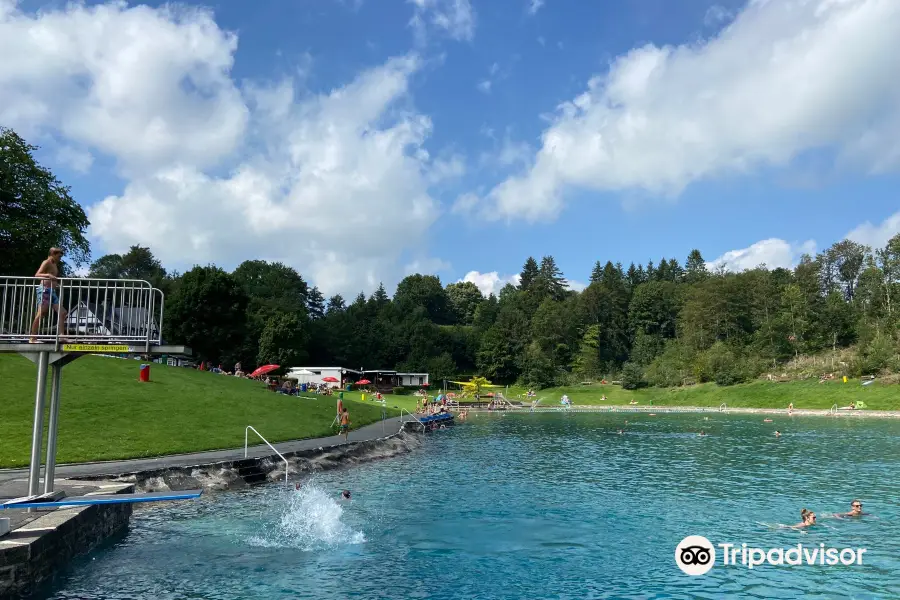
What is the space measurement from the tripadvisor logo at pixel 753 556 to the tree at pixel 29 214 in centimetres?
5349

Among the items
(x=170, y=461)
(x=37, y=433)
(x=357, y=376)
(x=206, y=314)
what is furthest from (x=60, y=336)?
(x=357, y=376)

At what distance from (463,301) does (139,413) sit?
163 metres

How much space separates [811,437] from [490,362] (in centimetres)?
7870

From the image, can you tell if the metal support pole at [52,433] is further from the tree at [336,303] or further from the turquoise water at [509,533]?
the tree at [336,303]

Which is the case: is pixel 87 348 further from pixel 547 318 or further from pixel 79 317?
pixel 547 318

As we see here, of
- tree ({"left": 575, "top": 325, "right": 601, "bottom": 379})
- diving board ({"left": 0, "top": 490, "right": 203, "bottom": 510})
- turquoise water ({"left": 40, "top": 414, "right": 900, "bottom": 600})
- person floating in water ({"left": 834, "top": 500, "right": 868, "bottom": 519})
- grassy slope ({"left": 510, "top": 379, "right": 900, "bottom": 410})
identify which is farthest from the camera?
tree ({"left": 575, "top": 325, "right": 601, "bottom": 379})

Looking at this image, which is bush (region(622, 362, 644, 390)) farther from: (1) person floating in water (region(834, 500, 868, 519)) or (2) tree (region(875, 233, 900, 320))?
(1) person floating in water (region(834, 500, 868, 519))

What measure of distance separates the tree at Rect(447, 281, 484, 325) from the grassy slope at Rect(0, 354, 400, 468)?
14425 cm

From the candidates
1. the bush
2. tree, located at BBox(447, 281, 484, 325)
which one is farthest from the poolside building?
tree, located at BBox(447, 281, 484, 325)

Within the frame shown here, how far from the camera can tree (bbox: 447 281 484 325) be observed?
190500 mm

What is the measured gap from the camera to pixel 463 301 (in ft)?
631

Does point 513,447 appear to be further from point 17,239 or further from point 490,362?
point 490,362


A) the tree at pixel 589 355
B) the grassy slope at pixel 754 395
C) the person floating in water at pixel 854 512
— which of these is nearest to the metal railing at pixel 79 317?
the person floating in water at pixel 854 512

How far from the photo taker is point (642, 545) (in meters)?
16.7
